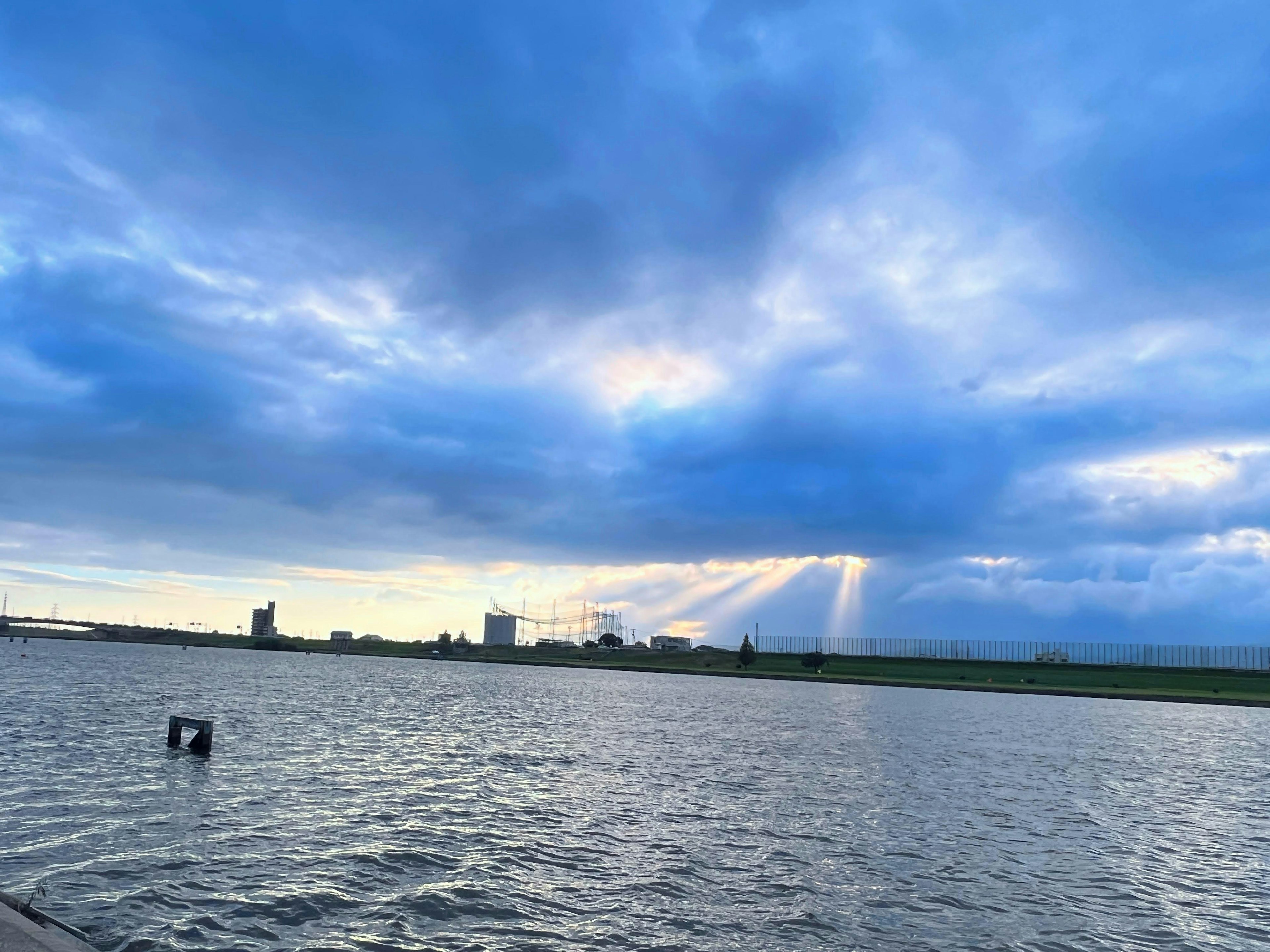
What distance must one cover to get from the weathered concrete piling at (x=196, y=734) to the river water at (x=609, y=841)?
1.38m

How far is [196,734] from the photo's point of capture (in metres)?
50.8

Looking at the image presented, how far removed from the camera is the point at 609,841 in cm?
3253

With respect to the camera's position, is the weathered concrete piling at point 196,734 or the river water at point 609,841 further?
the weathered concrete piling at point 196,734

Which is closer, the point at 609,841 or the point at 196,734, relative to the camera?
the point at 609,841

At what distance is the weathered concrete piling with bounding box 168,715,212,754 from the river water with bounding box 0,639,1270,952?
4.53 feet

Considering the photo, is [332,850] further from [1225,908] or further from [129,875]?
[1225,908]

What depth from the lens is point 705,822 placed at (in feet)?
120

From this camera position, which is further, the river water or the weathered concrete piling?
the weathered concrete piling

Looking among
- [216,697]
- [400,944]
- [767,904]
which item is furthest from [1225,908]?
[216,697]

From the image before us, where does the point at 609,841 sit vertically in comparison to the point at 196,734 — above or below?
below

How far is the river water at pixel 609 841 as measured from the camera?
2297 centimetres

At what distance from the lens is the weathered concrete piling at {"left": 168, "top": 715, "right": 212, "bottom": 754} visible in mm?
49594

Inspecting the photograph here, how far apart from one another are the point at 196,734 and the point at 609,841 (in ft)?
104

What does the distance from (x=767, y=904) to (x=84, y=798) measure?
2955 cm
